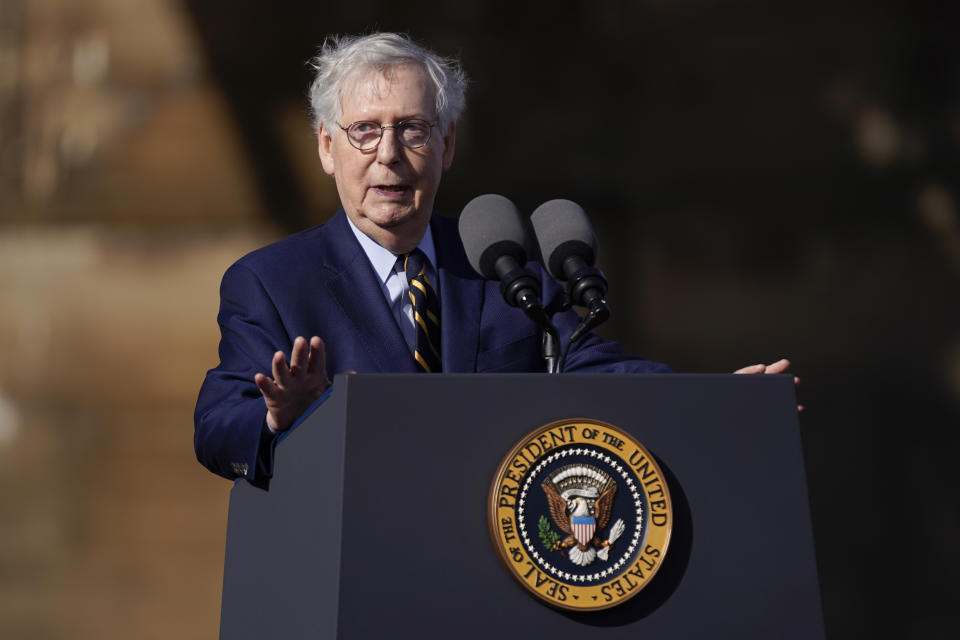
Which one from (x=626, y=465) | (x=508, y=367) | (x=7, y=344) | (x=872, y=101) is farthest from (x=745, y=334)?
(x=626, y=465)

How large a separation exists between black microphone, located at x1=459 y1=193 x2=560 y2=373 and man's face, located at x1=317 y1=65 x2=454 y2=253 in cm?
49

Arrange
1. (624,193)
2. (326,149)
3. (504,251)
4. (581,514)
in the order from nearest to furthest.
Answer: (581,514), (504,251), (326,149), (624,193)

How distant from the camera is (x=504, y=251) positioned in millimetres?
1629

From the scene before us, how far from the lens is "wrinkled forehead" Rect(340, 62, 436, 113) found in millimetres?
2162

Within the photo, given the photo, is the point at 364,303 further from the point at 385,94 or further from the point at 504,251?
the point at 504,251

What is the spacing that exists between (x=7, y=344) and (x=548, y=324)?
3.59 m

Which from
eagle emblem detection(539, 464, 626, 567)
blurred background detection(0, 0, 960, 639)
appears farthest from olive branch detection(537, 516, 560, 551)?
blurred background detection(0, 0, 960, 639)

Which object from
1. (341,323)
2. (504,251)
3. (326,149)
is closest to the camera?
Result: (504,251)

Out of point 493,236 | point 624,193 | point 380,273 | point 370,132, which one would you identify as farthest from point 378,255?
point 624,193

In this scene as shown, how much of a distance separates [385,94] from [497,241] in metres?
0.67

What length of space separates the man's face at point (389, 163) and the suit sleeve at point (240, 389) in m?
0.28

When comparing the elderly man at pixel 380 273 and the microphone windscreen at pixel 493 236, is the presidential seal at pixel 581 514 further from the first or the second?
the elderly man at pixel 380 273

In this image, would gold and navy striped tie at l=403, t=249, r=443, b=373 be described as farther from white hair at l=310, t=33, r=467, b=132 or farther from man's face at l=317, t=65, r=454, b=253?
white hair at l=310, t=33, r=467, b=132

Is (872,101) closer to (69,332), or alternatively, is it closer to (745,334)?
(745,334)
